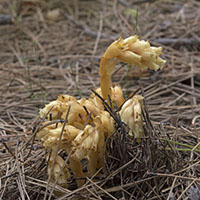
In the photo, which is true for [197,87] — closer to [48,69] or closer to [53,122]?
[48,69]

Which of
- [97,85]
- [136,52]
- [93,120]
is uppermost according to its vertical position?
[136,52]

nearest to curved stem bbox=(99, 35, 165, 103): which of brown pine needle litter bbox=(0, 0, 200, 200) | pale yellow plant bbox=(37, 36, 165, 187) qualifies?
pale yellow plant bbox=(37, 36, 165, 187)

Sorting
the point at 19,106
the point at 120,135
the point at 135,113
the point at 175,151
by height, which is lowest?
the point at 19,106

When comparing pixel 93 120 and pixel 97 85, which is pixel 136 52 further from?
pixel 97 85

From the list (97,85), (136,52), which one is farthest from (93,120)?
(97,85)

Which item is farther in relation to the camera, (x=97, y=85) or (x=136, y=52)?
(x=97, y=85)

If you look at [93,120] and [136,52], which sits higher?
[136,52]

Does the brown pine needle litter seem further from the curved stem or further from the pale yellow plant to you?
the curved stem

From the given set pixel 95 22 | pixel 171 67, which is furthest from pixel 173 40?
pixel 95 22

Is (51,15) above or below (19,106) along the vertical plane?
above
